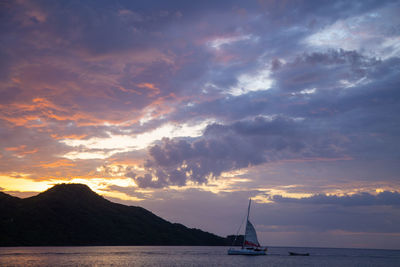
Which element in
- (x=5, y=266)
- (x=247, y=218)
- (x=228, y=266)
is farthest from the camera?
(x=247, y=218)

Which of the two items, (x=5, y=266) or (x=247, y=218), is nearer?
(x=5, y=266)

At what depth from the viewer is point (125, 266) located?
12156 centimetres

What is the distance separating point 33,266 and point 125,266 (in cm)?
2874

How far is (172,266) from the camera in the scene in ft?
405

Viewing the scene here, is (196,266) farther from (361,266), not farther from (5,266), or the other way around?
(361,266)

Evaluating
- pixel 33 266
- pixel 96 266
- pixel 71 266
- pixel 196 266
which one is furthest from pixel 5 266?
pixel 196 266

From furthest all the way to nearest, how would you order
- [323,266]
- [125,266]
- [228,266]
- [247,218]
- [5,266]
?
[247,218] → [323,266] → [228,266] → [125,266] → [5,266]

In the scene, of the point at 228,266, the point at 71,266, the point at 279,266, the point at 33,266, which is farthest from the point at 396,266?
the point at 33,266

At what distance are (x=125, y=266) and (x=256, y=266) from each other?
4828 cm

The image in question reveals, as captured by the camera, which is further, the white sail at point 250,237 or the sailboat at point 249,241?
the white sail at point 250,237

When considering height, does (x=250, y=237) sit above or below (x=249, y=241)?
above

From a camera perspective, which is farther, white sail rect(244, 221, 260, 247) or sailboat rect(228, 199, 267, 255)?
white sail rect(244, 221, 260, 247)

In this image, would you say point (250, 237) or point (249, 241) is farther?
point (249, 241)

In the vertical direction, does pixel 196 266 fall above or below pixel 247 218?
below
